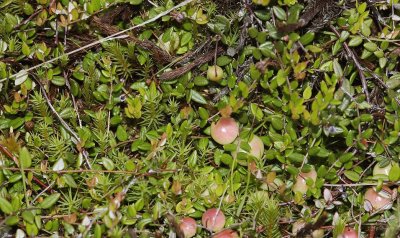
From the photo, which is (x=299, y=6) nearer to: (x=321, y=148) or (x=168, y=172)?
(x=321, y=148)

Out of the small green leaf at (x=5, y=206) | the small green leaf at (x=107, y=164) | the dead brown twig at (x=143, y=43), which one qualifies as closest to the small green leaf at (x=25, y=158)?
the small green leaf at (x=5, y=206)

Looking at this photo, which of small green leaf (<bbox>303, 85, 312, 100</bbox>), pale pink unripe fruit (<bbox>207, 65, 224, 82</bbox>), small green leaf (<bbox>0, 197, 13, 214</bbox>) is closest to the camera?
small green leaf (<bbox>0, 197, 13, 214</bbox>)

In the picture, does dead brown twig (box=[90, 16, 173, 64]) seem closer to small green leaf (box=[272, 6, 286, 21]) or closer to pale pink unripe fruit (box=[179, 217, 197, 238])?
small green leaf (box=[272, 6, 286, 21])

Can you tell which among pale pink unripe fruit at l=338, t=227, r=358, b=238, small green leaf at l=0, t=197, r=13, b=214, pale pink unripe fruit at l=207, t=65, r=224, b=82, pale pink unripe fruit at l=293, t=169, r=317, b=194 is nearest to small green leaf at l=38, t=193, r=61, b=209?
small green leaf at l=0, t=197, r=13, b=214

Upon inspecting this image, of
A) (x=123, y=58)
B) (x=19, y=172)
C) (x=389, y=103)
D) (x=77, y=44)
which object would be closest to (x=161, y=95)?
(x=123, y=58)

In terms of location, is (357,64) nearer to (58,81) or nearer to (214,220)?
(214,220)

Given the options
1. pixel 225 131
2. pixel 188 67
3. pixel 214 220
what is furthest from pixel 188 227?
pixel 188 67

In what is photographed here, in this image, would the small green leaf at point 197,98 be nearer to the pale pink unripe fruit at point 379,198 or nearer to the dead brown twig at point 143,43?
the dead brown twig at point 143,43
